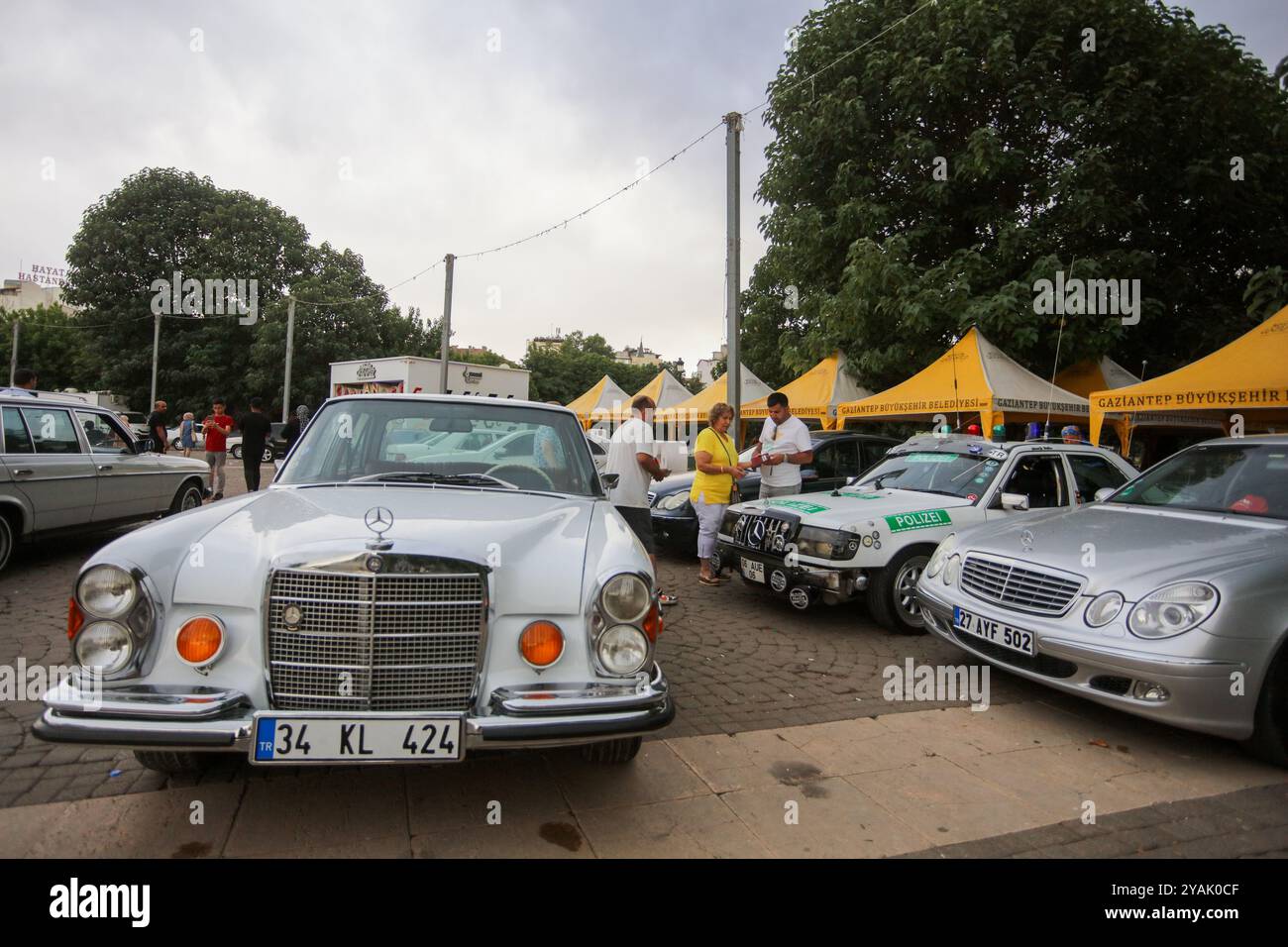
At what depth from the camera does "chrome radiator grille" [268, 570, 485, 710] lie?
2.45 metres

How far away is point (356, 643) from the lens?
2.46 m

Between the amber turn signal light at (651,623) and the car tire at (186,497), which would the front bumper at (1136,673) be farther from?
the car tire at (186,497)

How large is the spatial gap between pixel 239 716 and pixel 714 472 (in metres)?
5.03

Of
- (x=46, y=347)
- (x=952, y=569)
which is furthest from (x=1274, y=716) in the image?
(x=46, y=347)

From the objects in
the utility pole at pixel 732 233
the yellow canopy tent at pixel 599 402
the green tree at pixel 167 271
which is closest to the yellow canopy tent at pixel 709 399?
the yellow canopy tent at pixel 599 402

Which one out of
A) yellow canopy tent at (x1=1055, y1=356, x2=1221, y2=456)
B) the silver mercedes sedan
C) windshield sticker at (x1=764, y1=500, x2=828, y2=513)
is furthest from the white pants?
yellow canopy tent at (x1=1055, y1=356, x2=1221, y2=456)

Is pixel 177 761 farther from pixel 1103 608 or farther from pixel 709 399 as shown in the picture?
pixel 709 399

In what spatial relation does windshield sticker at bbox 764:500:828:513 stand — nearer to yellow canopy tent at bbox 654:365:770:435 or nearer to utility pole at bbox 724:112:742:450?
utility pole at bbox 724:112:742:450

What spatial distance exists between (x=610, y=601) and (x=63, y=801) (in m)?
2.29

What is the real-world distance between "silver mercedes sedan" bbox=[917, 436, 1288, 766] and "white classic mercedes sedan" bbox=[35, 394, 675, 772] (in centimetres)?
236

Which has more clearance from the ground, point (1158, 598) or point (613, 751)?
point (1158, 598)
